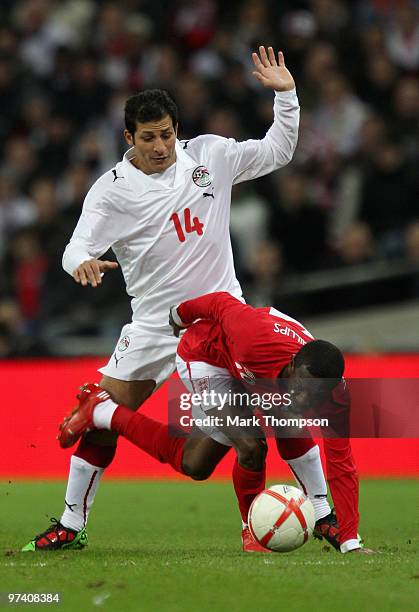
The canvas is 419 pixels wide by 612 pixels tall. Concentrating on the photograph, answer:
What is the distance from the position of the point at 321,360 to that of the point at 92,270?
128 centimetres

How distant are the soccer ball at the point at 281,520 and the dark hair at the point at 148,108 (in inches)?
82.9

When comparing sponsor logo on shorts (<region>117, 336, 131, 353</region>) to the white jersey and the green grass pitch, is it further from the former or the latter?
the green grass pitch

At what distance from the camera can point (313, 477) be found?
7.00 m

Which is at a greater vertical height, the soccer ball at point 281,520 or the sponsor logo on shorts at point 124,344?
the sponsor logo on shorts at point 124,344

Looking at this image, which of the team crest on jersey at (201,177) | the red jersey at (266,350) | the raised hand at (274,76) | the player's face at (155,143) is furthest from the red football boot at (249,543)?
the raised hand at (274,76)

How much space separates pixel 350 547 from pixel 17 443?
8.37 ft

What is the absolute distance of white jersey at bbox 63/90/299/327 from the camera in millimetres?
7102

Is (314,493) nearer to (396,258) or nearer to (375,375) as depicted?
(375,375)

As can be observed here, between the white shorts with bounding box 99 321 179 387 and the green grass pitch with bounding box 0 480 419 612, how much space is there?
0.97m

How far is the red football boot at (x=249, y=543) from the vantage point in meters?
6.82

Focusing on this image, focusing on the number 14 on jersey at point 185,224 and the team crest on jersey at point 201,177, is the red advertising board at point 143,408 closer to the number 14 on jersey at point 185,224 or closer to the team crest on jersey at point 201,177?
the number 14 on jersey at point 185,224

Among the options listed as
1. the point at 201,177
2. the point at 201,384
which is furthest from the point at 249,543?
the point at 201,177

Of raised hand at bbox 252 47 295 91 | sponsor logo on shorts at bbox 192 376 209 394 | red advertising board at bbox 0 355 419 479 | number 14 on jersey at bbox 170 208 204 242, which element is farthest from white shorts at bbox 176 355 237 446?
red advertising board at bbox 0 355 419 479

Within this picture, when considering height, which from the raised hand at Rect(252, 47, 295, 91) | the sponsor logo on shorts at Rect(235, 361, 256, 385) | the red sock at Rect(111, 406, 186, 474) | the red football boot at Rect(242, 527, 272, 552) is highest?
the raised hand at Rect(252, 47, 295, 91)
